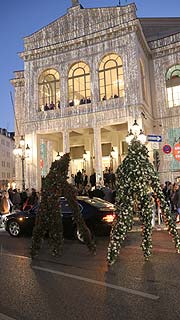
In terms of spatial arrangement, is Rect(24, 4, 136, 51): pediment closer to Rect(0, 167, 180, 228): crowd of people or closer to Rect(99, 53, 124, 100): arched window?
Rect(99, 53, 124, 100): arched window

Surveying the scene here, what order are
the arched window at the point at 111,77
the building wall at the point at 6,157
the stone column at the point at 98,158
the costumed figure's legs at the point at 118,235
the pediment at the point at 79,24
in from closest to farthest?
the costumed figure's legs at the point at 118,235 < the stone column at the point at 98,158 < the pediment at the point at 79,24 < the arched window at the point at 111,77 < the building wall at the point at 6,157

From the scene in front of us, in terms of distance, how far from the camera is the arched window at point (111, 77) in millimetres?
24125

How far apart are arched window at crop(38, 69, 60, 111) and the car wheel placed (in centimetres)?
1562

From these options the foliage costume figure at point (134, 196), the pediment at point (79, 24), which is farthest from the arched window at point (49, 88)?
the foliage costume figure at point (134, 196)

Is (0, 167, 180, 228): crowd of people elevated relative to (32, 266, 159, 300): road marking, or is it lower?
elevated

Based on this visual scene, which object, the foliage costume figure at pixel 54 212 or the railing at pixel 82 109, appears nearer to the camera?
the foliage costume figure at pixel 54 212

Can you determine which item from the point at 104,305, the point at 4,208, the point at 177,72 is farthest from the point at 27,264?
the point at 177,72

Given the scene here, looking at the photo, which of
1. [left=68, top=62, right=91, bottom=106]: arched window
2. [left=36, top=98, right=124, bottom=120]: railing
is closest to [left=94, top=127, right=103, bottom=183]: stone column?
[left=36, top=98, right=124, bottom=120]: railing

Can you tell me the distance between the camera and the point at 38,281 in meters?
6.12

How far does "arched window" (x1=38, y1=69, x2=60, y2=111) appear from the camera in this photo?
87.3 ft

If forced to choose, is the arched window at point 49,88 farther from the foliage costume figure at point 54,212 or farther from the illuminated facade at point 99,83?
the foliage costume figure at point 54,212

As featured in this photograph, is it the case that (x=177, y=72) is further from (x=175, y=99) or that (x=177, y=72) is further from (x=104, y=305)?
(x=104, y=305)

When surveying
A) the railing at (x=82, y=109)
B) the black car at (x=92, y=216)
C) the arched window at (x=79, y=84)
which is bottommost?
the black car at (x=92, y=216)

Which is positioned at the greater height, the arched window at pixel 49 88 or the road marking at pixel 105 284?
the arched window at pixel 49 88
